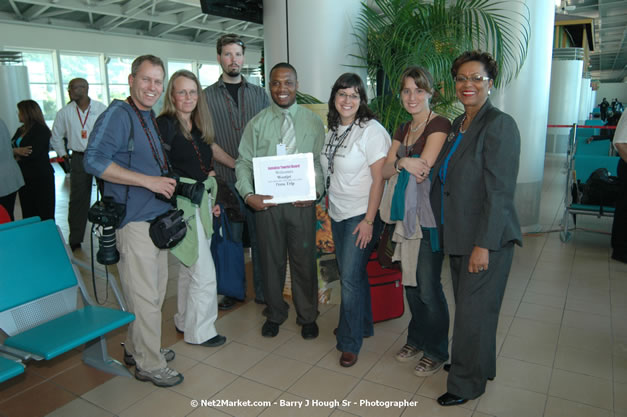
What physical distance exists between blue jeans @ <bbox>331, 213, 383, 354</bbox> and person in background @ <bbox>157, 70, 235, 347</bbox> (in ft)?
2.77

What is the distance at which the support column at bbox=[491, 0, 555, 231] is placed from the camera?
17.6 feet

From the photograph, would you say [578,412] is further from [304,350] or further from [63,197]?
[63,197]

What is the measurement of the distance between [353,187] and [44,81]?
16161mm

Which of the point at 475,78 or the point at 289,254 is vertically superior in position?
the point at 475,78

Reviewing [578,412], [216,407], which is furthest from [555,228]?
[216,407]

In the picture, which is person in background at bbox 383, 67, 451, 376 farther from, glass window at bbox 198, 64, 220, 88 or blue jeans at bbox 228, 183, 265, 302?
glass window at bbox 198, 64, 220, 88

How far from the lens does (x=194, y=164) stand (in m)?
2.88

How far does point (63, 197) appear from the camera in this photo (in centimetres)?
929

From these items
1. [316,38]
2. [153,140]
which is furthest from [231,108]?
[316,38]

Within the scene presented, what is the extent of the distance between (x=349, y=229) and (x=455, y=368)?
929mm

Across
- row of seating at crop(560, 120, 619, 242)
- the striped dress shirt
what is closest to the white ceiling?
row of seating at crop(560, 120, 619, 242)

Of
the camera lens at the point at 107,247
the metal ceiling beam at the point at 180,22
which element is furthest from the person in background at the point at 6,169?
the metal ceiling beam at the point at 180,22

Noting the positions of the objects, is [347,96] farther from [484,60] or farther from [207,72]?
[207,72]

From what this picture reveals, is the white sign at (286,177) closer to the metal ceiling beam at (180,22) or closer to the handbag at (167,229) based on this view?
the handbag at (167,229)
